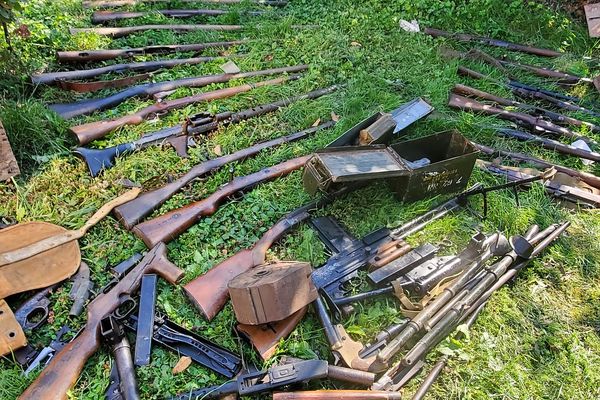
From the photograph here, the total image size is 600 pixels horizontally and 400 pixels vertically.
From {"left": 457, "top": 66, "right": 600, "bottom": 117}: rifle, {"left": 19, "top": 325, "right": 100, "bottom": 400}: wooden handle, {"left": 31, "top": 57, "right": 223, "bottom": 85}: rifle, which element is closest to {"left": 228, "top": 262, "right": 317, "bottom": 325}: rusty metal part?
{"left": 19, "top": 325, "right": 100, "bottom": 400}: wooden handle

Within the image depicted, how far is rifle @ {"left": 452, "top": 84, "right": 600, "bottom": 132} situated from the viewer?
6.00 metres

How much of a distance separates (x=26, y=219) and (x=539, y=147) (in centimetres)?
566

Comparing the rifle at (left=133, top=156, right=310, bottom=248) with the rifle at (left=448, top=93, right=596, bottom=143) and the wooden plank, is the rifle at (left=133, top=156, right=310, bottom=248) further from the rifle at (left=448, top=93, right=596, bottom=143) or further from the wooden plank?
the rifle at (left=448, top=93, right=596, bottom=143)

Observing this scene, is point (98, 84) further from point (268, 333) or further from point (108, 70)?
point (268, 333)

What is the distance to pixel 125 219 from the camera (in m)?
4.19

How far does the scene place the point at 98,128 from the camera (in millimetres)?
5016

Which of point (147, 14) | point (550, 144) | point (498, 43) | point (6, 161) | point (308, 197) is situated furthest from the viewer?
point (498, 43)

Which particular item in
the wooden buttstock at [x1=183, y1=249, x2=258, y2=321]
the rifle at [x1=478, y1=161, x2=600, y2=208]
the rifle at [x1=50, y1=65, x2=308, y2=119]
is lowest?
the rifle at [x1=478, y1=161, x2=600, y2=208]

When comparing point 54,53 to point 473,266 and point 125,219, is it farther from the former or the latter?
point 473,266

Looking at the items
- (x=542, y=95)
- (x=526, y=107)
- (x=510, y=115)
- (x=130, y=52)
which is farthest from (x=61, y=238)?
(x=542, y=95)

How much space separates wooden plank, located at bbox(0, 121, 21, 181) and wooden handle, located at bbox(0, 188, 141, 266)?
969 millimetres

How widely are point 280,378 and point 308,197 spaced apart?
201 cm

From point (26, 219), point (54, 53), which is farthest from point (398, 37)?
point (26, 219)

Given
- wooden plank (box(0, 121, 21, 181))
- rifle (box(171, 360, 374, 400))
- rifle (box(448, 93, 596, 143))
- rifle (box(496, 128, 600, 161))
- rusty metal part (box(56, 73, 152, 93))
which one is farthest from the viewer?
rifle (box(448, 93, 596, 143))
